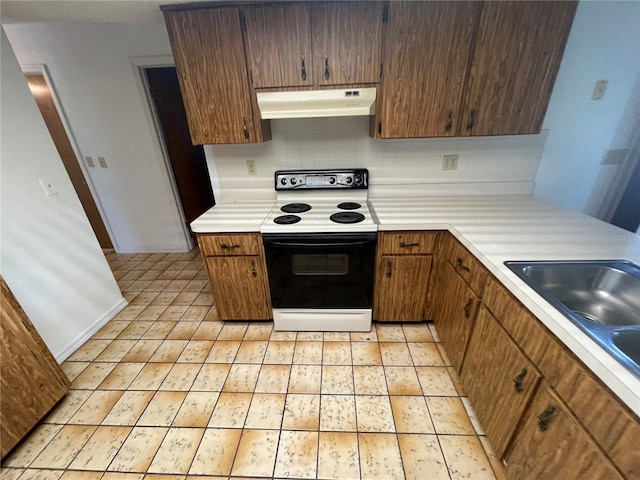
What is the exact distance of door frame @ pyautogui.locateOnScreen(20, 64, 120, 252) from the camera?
2.56 m

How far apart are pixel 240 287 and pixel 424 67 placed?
1841 mm

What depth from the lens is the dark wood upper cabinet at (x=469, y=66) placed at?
1.42 m

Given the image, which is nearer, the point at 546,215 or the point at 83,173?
the point at 546,215

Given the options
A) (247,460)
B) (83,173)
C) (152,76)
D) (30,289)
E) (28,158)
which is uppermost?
(152,76)

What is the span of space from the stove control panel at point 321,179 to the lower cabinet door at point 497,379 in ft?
3.99

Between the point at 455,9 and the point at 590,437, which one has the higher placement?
the point at 455,9

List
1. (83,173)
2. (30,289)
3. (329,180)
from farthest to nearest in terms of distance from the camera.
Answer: (83,173), (329,180), (30,289)

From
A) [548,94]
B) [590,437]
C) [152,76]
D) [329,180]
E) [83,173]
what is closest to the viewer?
[590,437]

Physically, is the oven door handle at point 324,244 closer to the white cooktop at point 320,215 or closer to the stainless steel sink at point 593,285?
the white cooktop at point 320,215

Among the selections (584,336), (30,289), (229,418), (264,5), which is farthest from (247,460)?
(264,5)

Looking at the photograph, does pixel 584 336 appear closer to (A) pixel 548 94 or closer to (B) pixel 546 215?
(B) pixel 546 215

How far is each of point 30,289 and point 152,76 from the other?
2.22 meters

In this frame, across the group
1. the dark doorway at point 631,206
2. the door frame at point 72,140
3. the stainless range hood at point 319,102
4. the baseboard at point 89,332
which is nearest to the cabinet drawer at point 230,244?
the stainless range hood at point 319,102

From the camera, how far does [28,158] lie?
1.63 m
